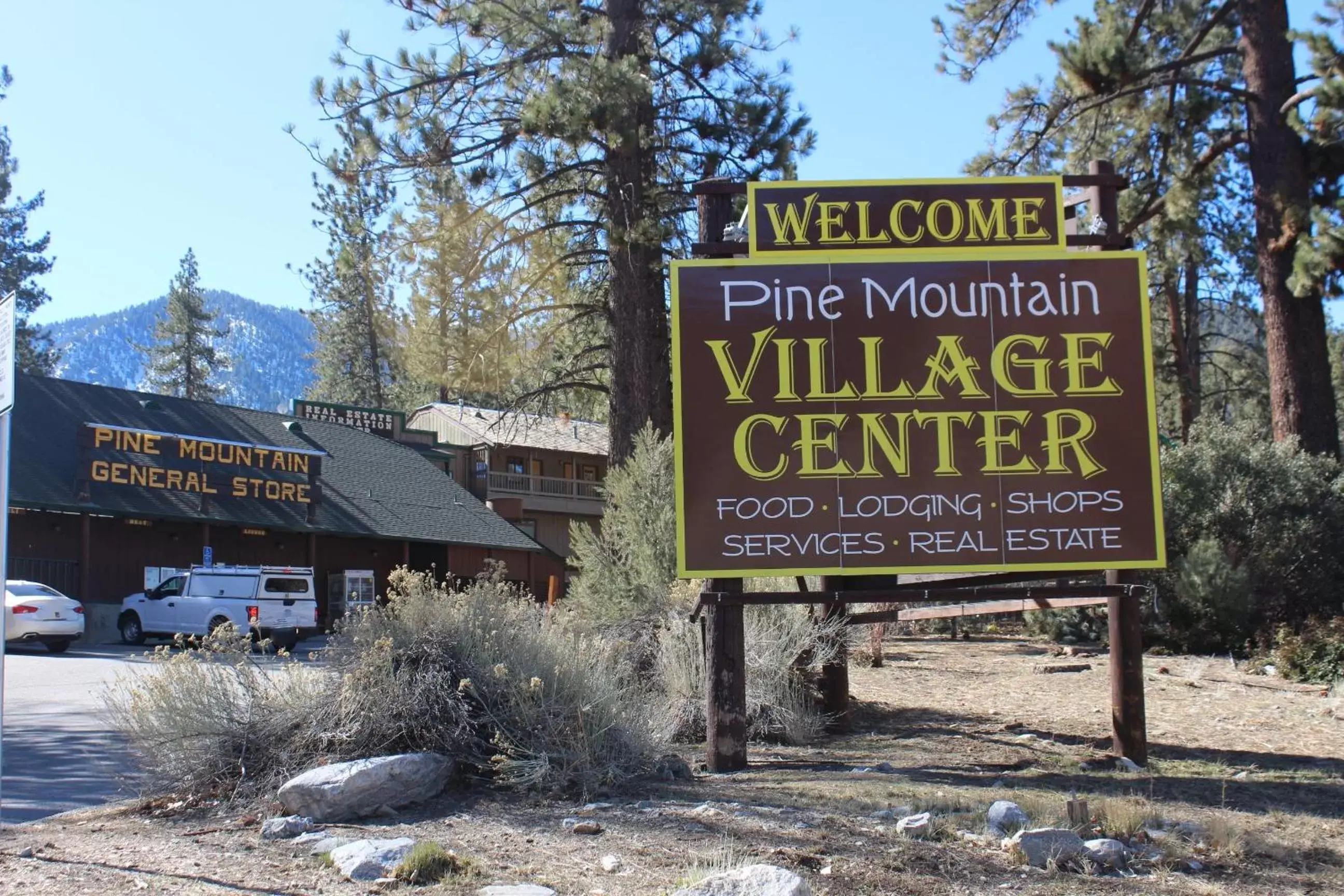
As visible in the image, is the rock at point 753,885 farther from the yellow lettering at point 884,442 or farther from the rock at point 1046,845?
the yellow lettering at point 884,442

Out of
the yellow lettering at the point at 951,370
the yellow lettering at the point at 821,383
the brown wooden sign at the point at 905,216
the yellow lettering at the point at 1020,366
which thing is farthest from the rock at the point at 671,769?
the brown wooden sign at the point at 905,216

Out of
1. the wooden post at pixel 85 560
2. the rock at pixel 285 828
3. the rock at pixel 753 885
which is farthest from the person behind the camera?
the wooden post at pixel 85 560

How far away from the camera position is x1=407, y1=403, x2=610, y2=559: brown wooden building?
50.4 metres

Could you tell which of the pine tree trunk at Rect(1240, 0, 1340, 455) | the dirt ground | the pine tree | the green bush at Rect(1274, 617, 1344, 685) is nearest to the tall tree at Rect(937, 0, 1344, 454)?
the pine tree trunk at Rect(1240, 0, 1340, 455)

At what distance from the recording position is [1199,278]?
117 ft

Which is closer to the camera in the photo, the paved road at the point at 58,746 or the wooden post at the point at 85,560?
the paved road at the point at 58,746

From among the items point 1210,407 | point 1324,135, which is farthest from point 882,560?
point 1210,407

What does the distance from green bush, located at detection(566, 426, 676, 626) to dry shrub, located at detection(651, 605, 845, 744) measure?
39.3 inches

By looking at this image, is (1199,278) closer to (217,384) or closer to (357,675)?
(357,675)

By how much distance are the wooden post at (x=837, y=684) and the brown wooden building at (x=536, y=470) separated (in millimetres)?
37726

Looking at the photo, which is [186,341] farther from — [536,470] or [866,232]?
[866,232]

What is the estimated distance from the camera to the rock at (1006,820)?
685 centimetres

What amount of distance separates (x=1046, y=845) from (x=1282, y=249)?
16839 mm

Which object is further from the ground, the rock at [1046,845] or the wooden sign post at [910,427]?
the wooden sign post at [910,427]
